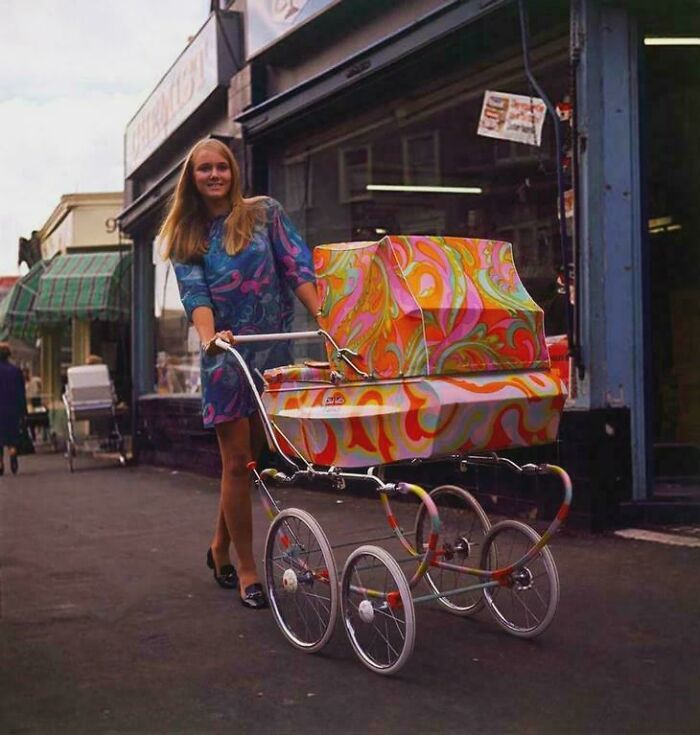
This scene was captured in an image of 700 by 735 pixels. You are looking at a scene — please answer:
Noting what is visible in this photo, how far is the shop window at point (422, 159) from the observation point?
8.57 meters

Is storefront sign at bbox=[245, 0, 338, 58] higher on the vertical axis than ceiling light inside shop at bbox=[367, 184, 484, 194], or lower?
higher

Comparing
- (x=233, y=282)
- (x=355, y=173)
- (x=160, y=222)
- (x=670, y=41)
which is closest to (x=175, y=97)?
(x=160, y=222)

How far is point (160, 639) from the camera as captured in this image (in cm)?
405

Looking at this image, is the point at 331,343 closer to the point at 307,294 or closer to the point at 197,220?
the point at 307,294

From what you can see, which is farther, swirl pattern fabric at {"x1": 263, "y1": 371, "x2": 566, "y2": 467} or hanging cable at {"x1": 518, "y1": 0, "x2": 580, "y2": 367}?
hanging cable at {"x1": 518, "y1": 0, "x2": 580, "y2": 367}

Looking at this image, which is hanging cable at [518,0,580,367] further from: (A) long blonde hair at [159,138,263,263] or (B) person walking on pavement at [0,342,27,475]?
(B) person walking on pavement at [0,342,27,475]

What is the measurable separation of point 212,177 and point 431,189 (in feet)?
14.3

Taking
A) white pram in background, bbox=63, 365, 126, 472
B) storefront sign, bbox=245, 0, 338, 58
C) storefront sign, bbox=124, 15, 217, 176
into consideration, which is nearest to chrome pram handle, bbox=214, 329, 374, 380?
storefront sign, bbox=245, 0, 338, 58

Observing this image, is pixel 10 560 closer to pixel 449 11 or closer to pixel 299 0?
pixel 449 11

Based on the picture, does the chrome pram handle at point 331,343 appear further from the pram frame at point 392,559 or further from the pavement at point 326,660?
the pavement at point 326,660

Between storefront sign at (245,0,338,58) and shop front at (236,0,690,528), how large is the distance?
84 millimetres

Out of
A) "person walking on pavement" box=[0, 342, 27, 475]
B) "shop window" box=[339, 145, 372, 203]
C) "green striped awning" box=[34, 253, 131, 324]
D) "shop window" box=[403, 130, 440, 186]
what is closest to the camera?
"shop window" box=[403, 130, 440, 186]

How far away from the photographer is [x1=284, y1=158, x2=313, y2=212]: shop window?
999cm

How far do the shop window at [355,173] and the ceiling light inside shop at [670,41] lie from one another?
3.32 m
